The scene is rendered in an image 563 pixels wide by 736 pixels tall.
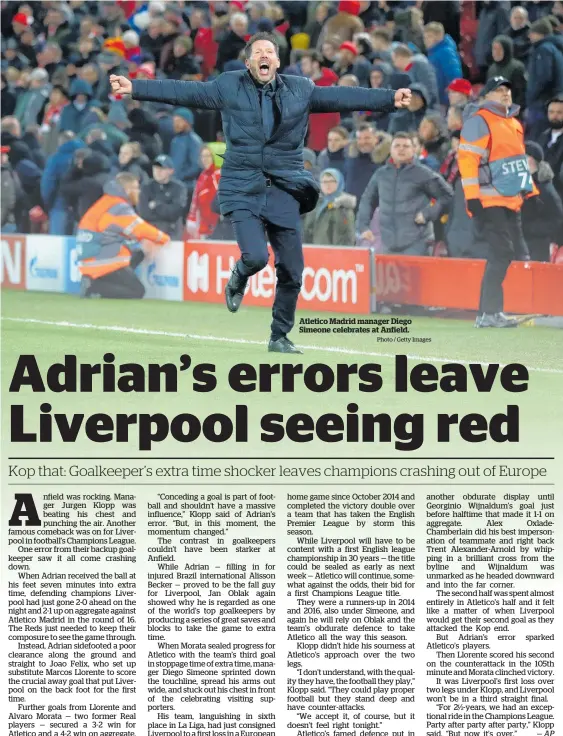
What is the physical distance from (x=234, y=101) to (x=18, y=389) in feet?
6.61

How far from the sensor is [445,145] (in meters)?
13.9

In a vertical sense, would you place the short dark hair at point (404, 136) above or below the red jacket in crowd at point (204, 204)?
above

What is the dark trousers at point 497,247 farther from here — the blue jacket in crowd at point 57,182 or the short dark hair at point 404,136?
the blue jacket in crowd at point 57,182

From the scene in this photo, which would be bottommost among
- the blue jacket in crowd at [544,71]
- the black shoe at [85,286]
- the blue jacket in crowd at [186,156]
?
the black shoe at [85,286]

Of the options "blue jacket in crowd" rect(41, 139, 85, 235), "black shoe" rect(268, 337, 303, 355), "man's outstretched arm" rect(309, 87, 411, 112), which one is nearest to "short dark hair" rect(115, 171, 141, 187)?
"blue jacket in crowd" rect(41, 139, 85, 235)

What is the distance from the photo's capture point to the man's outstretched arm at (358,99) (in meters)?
9.57

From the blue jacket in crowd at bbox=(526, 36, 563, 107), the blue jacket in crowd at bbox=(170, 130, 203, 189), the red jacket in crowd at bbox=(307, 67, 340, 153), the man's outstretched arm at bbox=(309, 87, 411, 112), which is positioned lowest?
the blue jacket in crowd at bbox=(170, 130, 203, 189)

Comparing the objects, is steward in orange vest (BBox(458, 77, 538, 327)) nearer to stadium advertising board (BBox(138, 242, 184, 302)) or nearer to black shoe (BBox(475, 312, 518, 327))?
black shoe (BBox(475, 312, 518, 327))

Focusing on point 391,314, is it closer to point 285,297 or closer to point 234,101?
point 285,297

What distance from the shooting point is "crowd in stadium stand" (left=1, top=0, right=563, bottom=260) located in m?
13.7

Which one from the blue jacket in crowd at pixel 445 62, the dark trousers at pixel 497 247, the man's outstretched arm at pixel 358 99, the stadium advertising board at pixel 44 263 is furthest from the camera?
the stadium advertising board at pixel 44 263

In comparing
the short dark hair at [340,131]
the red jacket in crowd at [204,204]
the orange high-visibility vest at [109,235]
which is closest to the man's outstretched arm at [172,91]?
the short dark hair at [340,131]

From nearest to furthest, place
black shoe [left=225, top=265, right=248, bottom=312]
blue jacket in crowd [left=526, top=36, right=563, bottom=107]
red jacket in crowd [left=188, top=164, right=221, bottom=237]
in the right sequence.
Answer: black shoe [left=225, top=265, right=248, bottom=312], blue jacket in crowd [left=526, top=36, right=563, bottom=107], red jacket in crowd [left=188, top=164, right=221, bottom=237]

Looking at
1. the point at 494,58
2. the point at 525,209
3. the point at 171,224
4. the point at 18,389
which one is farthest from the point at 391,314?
the point at 18,389
